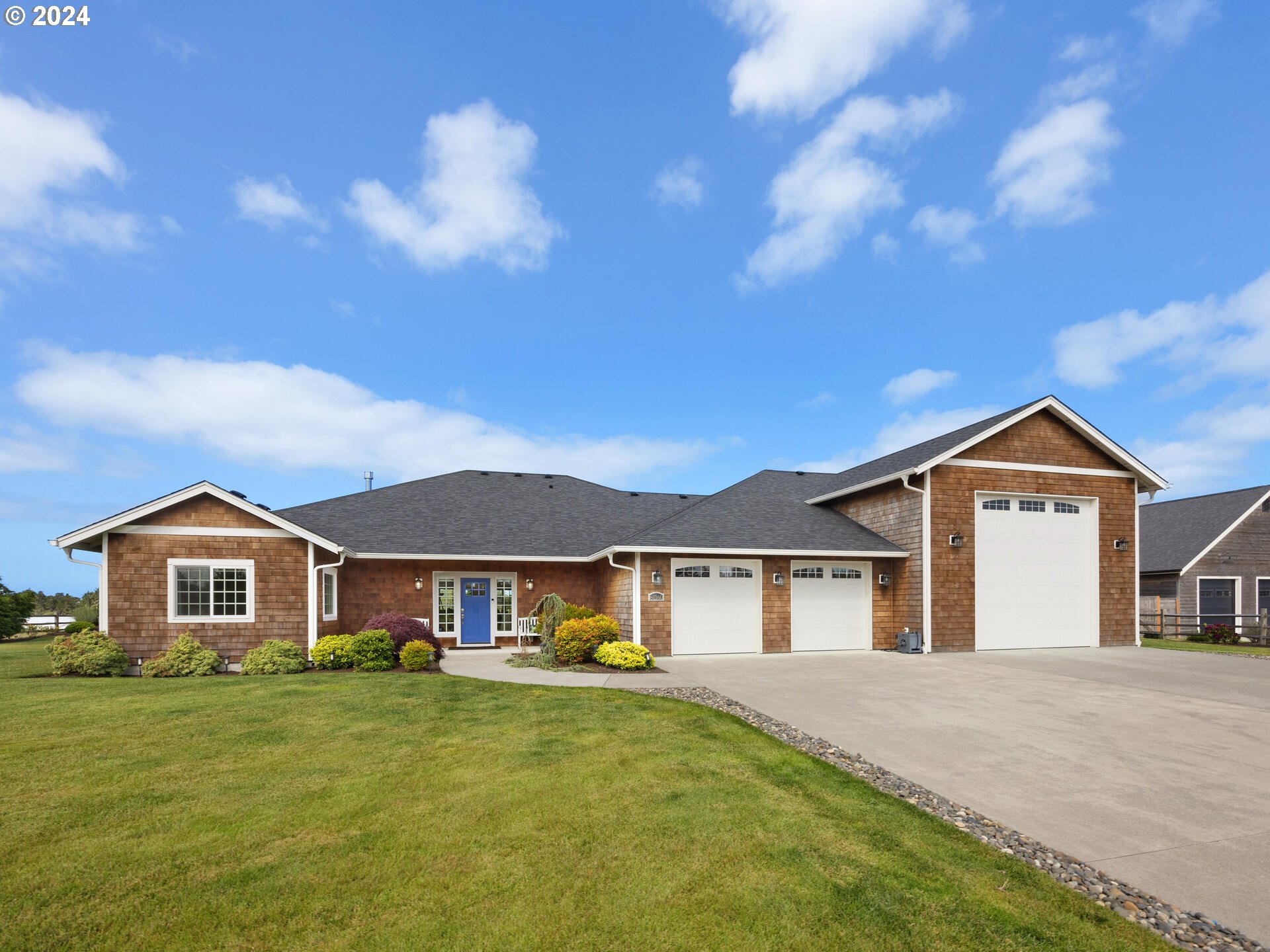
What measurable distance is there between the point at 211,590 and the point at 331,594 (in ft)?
9.24

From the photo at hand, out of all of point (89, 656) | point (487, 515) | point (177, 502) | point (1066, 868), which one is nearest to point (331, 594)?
point (177, 502)

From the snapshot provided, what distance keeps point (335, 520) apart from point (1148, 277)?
28.0 metres

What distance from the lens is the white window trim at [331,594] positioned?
599 inches

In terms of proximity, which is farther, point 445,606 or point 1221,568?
point 1221,568

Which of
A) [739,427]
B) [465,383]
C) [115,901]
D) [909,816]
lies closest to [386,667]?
[115,901]

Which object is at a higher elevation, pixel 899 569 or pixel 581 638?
pixel 899 569

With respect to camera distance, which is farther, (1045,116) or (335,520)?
(335,520)

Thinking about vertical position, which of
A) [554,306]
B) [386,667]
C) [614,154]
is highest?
[614,154]

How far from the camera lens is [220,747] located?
7.08 m

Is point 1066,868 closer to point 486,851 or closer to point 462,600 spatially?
point 486,851

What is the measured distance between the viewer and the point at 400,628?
49.1 feet

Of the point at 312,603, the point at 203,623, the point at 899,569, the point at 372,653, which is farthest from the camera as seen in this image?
the point at 899,569

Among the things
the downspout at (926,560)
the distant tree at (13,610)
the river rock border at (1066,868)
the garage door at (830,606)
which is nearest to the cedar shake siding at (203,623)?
the river rock border at (1066,868)

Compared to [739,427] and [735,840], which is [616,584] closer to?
[735,840]
